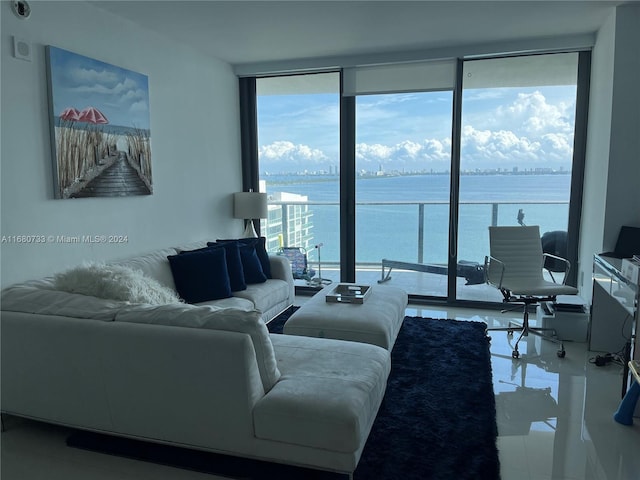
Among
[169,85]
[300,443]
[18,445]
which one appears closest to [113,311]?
[18,445]

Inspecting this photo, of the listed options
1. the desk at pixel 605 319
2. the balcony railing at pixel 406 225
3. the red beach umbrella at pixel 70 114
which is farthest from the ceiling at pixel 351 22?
the desk at pixel 605 319

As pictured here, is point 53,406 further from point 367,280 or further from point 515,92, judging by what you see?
point 515,92

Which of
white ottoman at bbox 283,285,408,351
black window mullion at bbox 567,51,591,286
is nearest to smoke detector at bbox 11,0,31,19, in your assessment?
white ottoman at bbox 283,285,408,351

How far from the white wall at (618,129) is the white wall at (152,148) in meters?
3.70

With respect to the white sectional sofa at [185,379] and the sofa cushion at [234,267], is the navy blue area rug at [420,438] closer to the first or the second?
the white sectional sofa at [185,379]

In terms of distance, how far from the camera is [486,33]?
4.12 m

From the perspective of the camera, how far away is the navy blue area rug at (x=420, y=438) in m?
2.13

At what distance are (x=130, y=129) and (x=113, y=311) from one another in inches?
76.2

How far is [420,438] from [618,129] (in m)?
2.94

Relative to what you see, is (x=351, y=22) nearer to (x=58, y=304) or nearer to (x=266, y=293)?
(x=266, y=293)

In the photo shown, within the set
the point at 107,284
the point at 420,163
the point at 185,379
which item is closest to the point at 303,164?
the point at 420,163

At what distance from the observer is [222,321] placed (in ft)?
6.66

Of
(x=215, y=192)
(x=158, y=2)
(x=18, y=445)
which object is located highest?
(x=158, y=2)

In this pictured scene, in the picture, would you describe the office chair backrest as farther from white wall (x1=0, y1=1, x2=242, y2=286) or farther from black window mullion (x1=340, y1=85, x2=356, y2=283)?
white wall (x1=0, y1=1, x2=242, y2=286)
